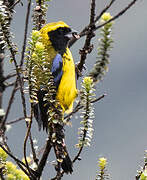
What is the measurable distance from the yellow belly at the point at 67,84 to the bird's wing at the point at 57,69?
54mm

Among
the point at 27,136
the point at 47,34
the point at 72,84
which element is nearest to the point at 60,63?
the point at 72,84

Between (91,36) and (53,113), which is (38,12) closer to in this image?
(91,36)

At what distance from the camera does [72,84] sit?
387 cm

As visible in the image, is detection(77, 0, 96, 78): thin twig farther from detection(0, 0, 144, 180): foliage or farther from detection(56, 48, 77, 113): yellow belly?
detection(56, 48, 77, 113): yellow belly

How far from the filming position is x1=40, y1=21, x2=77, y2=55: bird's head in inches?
159

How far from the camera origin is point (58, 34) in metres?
4.20

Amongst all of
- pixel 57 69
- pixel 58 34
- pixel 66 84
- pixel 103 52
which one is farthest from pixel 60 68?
pixel 103 52

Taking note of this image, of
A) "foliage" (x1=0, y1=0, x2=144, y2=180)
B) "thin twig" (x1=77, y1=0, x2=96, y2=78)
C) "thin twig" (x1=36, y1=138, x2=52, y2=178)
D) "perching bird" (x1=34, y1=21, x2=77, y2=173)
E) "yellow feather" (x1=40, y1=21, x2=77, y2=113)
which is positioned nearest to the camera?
"foliage" (x1=0, y1=0, x2=144, y2=180)

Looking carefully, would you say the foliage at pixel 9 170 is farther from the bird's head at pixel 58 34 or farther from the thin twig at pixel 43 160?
the bird's head at pixel 58 34

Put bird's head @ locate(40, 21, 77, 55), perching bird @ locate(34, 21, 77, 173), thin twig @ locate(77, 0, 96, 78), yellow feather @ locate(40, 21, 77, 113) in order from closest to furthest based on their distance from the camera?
thin twig @ locate(77, 0, 96, 78) → perching bird @ locate(34, 21, 77, 173) → yellow feather @ locate(40, 21, 77, 113) → bird's head @ locate(40, 21, 77, 55)

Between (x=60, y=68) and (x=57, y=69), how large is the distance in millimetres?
46

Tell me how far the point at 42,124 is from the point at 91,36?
1.20 metres

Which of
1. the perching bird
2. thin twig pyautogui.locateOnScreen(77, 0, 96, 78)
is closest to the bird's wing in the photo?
the perching bird

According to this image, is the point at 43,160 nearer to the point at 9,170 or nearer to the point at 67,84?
the point at 9,170
